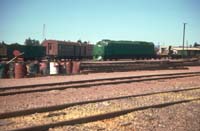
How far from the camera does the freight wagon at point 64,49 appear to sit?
48.8m

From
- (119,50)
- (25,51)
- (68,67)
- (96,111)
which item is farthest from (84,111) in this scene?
(119,50)

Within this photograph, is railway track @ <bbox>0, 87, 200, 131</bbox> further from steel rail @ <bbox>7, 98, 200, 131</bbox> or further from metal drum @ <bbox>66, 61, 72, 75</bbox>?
metal drum @ <bbox>66, 61, 72, 75</bbox>

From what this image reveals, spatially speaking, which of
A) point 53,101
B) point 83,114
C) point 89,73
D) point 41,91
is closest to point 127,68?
point 89,73

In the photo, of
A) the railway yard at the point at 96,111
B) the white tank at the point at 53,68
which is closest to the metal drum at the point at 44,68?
the white tank at the point at 53,68

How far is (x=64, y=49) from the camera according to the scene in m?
49.8

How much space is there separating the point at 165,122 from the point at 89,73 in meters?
18.0

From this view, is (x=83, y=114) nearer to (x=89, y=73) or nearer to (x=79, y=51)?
(x=89, y=73)

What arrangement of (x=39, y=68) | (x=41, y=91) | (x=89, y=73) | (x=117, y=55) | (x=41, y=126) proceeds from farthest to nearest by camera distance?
(x=117, y=55)
(x=89, y=73)
(x=39, y=68)
(x=41, y=91)
(x=41, y=126)

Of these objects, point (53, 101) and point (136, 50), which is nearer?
point (53, 101)

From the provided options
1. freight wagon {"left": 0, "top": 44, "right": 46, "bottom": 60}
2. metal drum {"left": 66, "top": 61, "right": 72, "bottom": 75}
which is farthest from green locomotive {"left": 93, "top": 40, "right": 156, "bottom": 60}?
metal drum {"left": 66, "top": 61, "right": 72, "bottom": 75}

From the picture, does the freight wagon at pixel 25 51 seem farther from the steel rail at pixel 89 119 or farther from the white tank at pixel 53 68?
the steel rail at pixel 89 119

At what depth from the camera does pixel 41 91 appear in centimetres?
1534

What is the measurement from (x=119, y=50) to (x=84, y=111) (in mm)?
41192

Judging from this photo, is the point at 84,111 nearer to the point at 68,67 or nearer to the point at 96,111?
the point at 96,111
